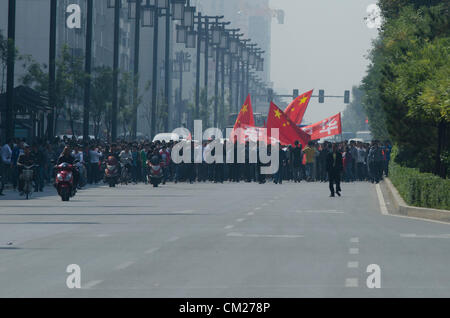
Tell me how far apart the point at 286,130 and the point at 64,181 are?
21.3 metres

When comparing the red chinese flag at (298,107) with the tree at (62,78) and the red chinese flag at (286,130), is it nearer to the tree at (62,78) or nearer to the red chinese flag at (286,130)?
the red chinese flag at (286,130)

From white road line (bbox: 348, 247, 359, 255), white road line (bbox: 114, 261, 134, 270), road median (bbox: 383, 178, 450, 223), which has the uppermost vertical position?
road median (bbox: 383, 178, 450, 223)

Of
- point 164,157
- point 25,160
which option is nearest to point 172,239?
point 25,160

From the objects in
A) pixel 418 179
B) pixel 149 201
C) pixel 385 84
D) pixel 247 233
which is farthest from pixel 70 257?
pixel 385 84

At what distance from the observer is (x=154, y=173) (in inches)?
1794

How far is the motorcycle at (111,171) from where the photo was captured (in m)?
44.8

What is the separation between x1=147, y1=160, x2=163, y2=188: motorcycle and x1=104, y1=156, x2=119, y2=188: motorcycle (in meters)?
1.34

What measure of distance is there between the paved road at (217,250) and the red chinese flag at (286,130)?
20.9 m

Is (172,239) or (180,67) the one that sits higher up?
(180,67)

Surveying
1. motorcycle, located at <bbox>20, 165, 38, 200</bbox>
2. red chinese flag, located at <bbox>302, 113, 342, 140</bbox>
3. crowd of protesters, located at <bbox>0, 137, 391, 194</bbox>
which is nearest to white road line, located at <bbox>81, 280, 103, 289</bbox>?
motorcycle, located at <bbox>20, 165, 38, 200</bbox>

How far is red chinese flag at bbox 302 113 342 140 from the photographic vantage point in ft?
175

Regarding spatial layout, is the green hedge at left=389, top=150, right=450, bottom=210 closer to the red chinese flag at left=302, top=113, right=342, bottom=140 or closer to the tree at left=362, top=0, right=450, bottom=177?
the tree at left=362, top=0, right=450, bottom=177

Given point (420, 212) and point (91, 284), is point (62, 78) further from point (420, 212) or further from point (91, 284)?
point (91, 284)

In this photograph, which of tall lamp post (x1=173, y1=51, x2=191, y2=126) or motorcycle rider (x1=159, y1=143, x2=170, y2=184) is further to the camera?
tall lamp post (x1=173, y1=51, x2=191, y2=126)
